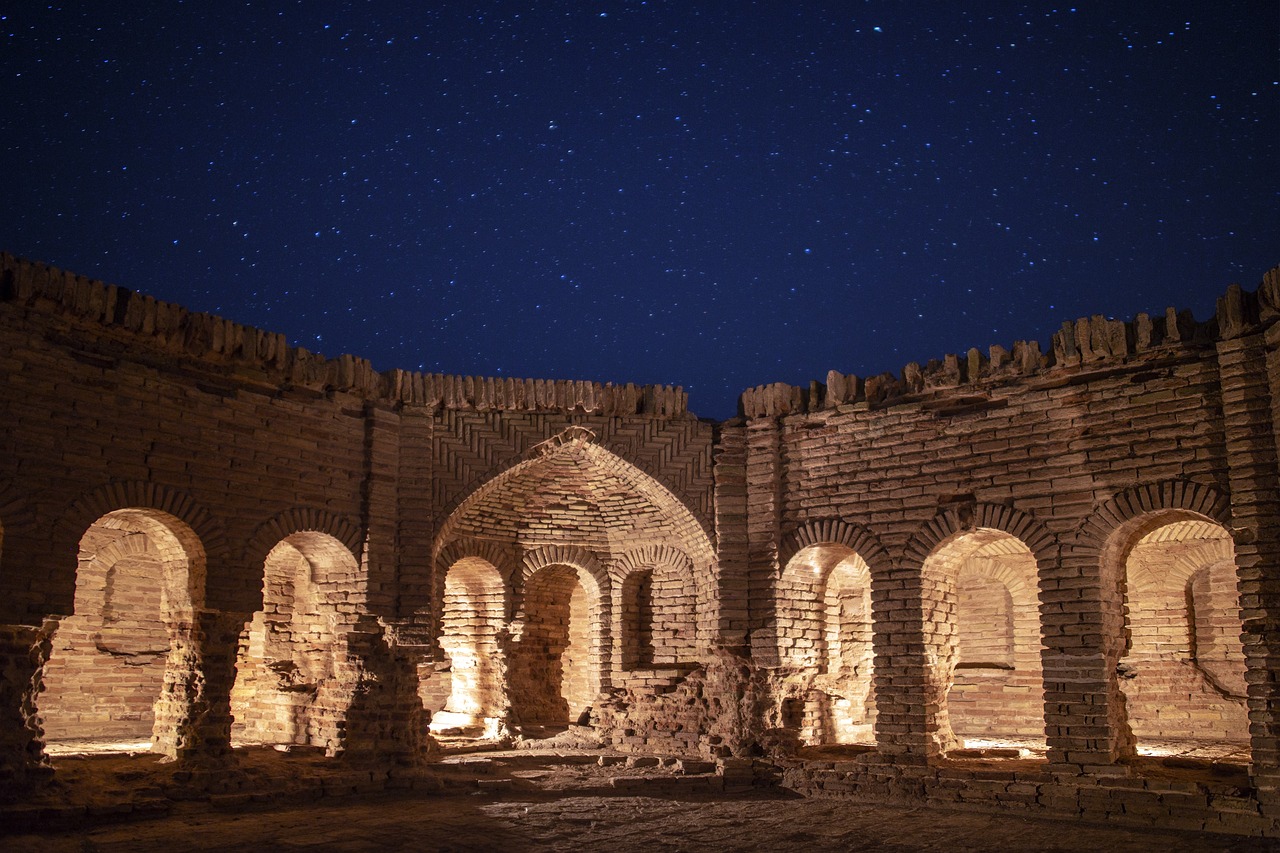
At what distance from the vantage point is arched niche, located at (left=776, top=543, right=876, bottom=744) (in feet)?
40.1

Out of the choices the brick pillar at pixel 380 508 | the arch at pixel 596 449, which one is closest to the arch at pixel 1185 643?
the arch at pixel 596 449

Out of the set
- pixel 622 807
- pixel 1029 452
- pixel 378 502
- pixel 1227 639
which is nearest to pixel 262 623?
pixel 378 502

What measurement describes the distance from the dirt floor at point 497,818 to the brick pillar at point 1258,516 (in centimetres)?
90

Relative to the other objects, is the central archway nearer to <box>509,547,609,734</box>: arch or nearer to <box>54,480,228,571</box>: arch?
<box>509,547,609,734</box>: arch

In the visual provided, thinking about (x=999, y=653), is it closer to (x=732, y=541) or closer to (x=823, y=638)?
(x=823, y=638)

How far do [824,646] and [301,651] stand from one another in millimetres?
6191

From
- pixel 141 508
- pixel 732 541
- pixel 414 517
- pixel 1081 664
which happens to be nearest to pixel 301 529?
pixel 414 517

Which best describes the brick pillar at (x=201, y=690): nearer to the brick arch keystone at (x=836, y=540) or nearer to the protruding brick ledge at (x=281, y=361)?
the protruding brick ledge at (x=281, y=361)

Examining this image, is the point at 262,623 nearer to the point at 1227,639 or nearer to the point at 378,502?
the point at 378,502

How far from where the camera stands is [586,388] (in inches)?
501

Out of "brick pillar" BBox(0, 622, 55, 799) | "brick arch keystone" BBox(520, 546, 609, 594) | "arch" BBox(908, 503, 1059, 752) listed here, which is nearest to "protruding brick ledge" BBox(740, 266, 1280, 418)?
"arch" BBox(908, 503, 1059, 752)

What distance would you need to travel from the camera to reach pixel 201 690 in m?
10.2

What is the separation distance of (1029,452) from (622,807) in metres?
5.30

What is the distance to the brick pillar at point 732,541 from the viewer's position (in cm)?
1228
